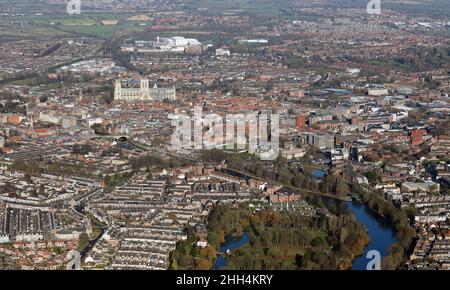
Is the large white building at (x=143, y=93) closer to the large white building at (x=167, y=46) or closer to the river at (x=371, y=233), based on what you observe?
the large white building at (x=167, y=46)

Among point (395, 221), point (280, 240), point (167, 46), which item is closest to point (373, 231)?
point (395, 221)

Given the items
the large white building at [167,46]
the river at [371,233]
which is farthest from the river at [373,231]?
the large white building at [167,46]

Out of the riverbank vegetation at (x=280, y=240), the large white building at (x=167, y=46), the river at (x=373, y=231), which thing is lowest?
the large white building at (x=167, y=46)

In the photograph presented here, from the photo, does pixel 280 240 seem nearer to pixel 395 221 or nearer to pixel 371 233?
pixel 371 233

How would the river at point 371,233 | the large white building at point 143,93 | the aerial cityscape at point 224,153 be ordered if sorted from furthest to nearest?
the large white building at point 143,93
the aerial cityscape at point 224,153
the river at point 371,233

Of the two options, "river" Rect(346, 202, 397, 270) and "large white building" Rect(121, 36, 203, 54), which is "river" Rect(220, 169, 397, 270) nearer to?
"river" Rect(346, 202, 397, 270)

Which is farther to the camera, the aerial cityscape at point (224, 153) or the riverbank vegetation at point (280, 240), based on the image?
the aerial cityscape at point (224, 153)
